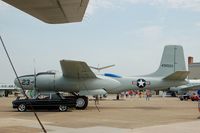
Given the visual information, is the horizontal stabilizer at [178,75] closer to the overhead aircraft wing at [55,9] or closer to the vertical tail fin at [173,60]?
the vertical tail fin at [173,60]

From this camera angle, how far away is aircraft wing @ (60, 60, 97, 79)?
2442cm

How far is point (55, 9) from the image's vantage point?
564cm

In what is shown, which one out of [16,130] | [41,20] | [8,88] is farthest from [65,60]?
[8,88]

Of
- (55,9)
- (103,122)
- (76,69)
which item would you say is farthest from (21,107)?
(55,9)

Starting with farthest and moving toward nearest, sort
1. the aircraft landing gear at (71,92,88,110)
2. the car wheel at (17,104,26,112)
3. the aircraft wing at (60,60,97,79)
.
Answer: the aircraft landing gear at (71,92,88,110), the aircraft wing at (60,60,97,79), the car wheel at (17,104,26,112)

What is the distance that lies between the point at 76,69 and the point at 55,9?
19.7 metres

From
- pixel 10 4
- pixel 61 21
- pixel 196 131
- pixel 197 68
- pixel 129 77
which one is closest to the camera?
pixel 10 4

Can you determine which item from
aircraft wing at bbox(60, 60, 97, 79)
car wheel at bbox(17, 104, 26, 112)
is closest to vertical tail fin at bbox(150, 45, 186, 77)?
aircraft wing at bbox(60, 60, 97, 79)

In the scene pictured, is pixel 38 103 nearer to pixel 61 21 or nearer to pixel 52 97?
pixel 52 97

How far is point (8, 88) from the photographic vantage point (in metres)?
74.4

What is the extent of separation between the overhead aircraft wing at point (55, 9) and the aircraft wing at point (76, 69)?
18.0m

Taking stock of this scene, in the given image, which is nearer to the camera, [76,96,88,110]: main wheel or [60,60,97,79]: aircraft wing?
[60,60,97,79]: aircraft wing

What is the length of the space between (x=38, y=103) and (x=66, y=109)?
1864mm

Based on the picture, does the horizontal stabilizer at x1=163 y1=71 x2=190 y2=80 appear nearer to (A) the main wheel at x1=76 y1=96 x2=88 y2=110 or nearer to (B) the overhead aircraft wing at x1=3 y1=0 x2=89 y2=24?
(A) the main wheel at x1=76 y1=96 x2=88 y2=110
